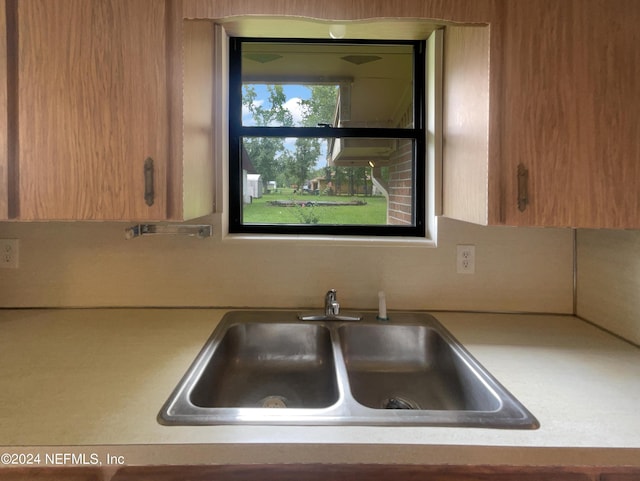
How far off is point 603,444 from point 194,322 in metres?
1.23

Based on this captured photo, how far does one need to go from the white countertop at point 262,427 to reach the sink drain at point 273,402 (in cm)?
29

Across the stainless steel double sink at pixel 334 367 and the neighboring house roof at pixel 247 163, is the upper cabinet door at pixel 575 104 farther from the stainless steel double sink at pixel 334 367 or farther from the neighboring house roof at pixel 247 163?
the neighboring house roof at pixel 247 163

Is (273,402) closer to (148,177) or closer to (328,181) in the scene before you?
(148,177)

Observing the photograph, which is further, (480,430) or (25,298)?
(25,298)

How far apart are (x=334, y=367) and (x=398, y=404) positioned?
0.26 meters

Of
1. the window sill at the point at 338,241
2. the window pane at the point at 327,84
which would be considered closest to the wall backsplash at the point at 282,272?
the window sill at the point at 338,241

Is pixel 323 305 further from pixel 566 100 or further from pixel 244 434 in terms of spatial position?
pixel 566 100

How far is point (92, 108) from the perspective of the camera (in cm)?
106

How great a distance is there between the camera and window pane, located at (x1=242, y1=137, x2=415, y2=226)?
1729 millimetres

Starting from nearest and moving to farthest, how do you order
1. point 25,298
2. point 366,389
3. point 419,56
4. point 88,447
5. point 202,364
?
point 88,447, point 202,364, point 366,389, point 25,298, point 419,56

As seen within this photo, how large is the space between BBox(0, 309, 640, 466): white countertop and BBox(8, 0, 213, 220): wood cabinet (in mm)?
427

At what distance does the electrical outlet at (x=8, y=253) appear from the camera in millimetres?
1479

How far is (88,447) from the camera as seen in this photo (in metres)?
0.69

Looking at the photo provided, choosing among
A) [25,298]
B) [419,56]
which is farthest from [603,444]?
[25,298]
